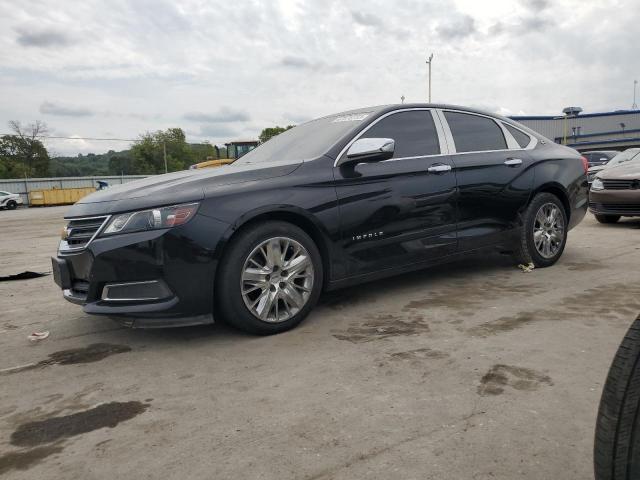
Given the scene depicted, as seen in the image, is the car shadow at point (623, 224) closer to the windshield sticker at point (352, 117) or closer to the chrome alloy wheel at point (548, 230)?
the chrome alloy wheel at point (548, 230)

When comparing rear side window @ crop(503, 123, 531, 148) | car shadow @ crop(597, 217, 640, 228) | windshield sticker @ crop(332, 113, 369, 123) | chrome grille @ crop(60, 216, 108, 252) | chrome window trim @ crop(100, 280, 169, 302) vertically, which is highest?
windshield sticker @ crop(332, 113, 369, 123)

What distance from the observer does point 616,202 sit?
8.27 meters

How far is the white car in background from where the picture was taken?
3631 cm

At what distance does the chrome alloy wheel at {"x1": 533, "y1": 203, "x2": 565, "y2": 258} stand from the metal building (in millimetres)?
45262

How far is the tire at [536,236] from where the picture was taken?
5.01 metres

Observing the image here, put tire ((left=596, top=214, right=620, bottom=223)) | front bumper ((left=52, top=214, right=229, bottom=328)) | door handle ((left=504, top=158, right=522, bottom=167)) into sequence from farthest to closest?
1. tire ((left=596, top=214, right=620, bottom=223))
2. door handle ((left=504, top=158, right=522, bottom=167))
3. front bumper ((left=52, top=214, right=229, bottom=328))

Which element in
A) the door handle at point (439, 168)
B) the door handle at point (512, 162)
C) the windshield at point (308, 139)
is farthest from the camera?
the door handle at point (512, 162)

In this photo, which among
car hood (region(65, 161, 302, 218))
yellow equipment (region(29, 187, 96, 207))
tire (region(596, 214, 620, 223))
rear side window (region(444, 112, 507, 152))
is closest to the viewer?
car hood (region(65, 161, 302, 218))

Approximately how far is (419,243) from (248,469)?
2618 mm

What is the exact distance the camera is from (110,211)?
10.8 feet

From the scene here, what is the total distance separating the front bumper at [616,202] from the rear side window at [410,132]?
5210mm

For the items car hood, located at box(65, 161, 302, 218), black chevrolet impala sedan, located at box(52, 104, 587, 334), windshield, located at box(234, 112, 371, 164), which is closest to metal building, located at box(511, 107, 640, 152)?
black chevrolet impala sedan, located at box(52, 104, 587, 334)

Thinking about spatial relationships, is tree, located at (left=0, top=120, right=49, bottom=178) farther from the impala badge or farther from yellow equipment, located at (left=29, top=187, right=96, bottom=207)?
the impala badge

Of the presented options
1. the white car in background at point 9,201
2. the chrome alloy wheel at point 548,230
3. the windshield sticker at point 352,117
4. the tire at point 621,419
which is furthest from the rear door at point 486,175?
the white car in background at point 9,201
